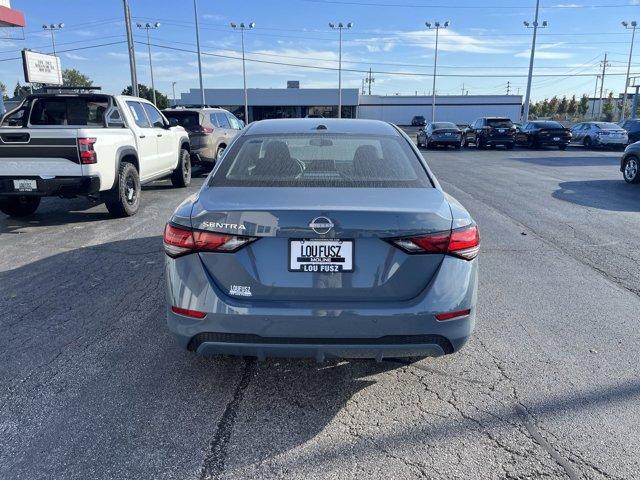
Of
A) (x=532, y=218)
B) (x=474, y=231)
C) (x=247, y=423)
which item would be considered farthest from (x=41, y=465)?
(x=532, y=218)

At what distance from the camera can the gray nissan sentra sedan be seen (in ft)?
8.64

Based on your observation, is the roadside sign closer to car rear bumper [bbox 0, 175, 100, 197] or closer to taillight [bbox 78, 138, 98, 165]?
car rear bumper [bbox 0, 175, 100, 197]

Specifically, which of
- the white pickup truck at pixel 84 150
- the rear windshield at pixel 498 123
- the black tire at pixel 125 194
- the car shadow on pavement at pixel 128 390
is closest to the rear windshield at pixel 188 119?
the white pickup truck at pixel 84 150

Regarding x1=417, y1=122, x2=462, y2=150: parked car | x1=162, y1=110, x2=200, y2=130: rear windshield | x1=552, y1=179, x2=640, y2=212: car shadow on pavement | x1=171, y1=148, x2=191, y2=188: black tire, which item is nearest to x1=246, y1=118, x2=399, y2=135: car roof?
x1=552, y1=179, x2=640, y2=212: car shadow on pavement

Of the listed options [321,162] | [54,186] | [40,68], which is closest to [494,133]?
[54,186]

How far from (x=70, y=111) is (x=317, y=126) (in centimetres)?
678

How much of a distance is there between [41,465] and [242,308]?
1.26 meters

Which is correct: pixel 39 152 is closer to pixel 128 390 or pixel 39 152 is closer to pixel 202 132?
pixel 128 390

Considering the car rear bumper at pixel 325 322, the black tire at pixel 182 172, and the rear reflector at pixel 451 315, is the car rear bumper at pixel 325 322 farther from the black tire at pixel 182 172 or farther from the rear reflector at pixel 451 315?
the black tire at pixel 182 172

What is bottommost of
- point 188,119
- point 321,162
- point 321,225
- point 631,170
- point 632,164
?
point 631,170

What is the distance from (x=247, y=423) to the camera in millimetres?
2877

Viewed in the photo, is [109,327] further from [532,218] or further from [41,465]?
[532,218]

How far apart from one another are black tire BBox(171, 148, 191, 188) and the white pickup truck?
360 mm

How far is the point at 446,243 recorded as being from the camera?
2.70 m
